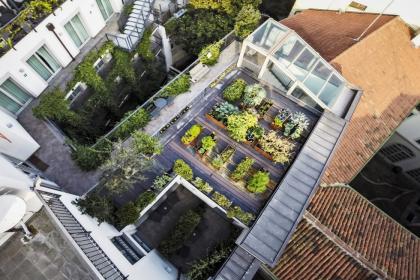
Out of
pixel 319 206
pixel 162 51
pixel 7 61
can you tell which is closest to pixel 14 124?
pixel 7 61

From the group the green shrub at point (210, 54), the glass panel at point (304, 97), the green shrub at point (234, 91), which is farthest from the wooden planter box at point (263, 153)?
the green shrub at point (210, 54)

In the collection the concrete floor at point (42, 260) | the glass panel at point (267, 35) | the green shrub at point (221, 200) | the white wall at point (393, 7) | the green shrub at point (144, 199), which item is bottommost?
the concrete floor at point (42, 260)

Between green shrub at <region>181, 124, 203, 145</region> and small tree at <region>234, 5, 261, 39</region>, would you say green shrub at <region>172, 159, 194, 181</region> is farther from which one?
small tree at <region>234, 5, 261, 39</region>

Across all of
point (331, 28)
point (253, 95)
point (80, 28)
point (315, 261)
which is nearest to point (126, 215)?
point (315, 261)

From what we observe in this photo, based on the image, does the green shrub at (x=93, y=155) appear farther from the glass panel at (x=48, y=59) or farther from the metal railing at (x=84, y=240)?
the glass panel at (x=48, y=59)

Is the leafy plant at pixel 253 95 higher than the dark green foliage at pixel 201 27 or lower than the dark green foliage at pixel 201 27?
lower

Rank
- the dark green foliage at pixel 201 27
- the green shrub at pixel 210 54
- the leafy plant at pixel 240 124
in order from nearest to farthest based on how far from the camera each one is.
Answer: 1. the leafy plant at pixel 240 124
2. the green shrub at pixel 210 54
3. the dark green foliage at pixel 201 27
